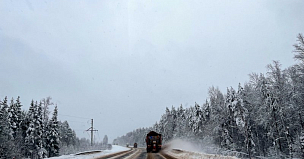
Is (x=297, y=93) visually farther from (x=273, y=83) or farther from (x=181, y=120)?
(x=181, y=120)

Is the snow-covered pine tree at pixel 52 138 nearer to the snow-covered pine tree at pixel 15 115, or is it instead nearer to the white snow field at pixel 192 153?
the snow-covered pine tree at pixel 15 115

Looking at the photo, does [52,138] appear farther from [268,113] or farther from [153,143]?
[268,113]

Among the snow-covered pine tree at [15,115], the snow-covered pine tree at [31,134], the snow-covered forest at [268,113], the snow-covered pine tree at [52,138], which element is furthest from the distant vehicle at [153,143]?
the snow-covered pine tree at [15,115]

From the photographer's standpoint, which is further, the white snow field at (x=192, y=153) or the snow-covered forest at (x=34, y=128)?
the snow-covered forest at (x=34, y=128)

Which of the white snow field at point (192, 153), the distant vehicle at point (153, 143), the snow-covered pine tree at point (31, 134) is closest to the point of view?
the white snow field at point (192, 153)

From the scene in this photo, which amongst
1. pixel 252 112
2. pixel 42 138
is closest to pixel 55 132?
pixel 42 138

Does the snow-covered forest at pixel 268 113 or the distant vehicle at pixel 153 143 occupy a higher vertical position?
the snow-covered forest at pixel 268 113

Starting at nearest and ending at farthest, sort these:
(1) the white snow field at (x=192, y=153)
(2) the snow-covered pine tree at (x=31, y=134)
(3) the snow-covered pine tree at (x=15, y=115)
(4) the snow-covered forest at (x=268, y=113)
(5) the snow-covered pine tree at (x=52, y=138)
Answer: (1) the white snow field at (x=192, y=153)
(4) the snow-covered forest at (x=268, y=113)
(2) the snow-covered pine tree at (x=31, y=134)
(3) the snow-covered pine tree at (x=15, y=115)
(5) the snow-covered pine tree at (x=52, y=138)

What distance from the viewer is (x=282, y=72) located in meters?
30.4

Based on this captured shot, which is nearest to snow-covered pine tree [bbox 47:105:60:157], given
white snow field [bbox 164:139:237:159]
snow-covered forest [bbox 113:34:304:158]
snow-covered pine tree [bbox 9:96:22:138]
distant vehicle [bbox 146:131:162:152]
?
snow-covered pine tree [bbox 9:96:22:138]

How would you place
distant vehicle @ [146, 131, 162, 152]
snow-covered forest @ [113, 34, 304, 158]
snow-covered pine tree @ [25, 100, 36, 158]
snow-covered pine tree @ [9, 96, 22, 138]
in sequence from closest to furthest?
snow-covered forest @ [113, 34, 304, 158] < distant vehicle @ [146, 131, 162, 152] < snow-covered pine tree @ [25, 100, 36, 158] < snow-covered pine tree @ [9, 96, 22, 138]

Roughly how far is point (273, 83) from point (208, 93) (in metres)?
14.0

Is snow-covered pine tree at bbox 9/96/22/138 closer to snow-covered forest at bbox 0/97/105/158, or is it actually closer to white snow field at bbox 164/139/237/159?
snow-covered forest at bbox 0/97/105/158

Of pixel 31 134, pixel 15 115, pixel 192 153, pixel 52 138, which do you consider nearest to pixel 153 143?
pixel 192 153
